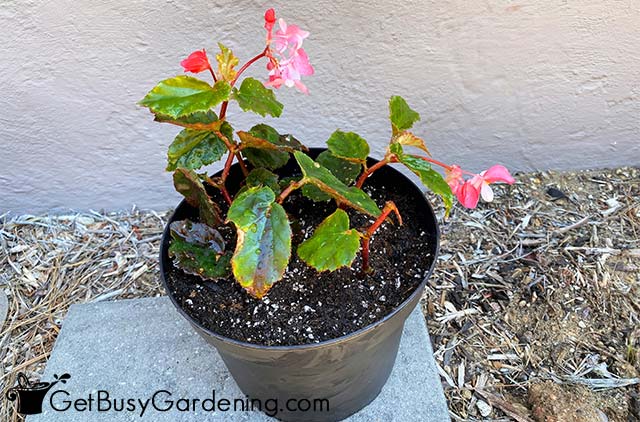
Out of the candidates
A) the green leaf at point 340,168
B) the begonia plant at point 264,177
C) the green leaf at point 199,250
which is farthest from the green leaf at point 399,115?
the green leaf at point 199,250

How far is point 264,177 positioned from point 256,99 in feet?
0.59

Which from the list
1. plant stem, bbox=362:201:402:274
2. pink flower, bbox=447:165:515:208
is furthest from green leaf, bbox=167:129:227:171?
pink flower, bbox=447:165:515:208

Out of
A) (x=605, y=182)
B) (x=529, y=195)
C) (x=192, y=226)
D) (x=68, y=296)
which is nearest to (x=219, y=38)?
(x=192, y=226)

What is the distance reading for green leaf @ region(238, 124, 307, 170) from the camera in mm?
847

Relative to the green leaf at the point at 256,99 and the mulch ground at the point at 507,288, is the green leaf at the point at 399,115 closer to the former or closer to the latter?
the green leaf at the point at 256,99

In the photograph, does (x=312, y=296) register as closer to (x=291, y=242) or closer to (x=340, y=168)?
(x=291, y=242)

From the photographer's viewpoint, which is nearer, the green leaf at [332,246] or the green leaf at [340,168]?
the green leaf at [332,246]

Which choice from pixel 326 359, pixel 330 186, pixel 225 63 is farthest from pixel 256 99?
pixel 326 359

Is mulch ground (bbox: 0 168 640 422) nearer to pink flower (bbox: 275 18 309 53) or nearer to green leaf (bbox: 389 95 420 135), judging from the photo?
green leaf (bbox: 389 95 420 135)

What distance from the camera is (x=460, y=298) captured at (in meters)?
1.30

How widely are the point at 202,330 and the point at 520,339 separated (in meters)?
0.78

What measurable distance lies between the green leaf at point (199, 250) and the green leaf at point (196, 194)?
27 millimetres

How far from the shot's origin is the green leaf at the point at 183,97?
0.66 metres

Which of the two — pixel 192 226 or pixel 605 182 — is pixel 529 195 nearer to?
pixel 605 182
